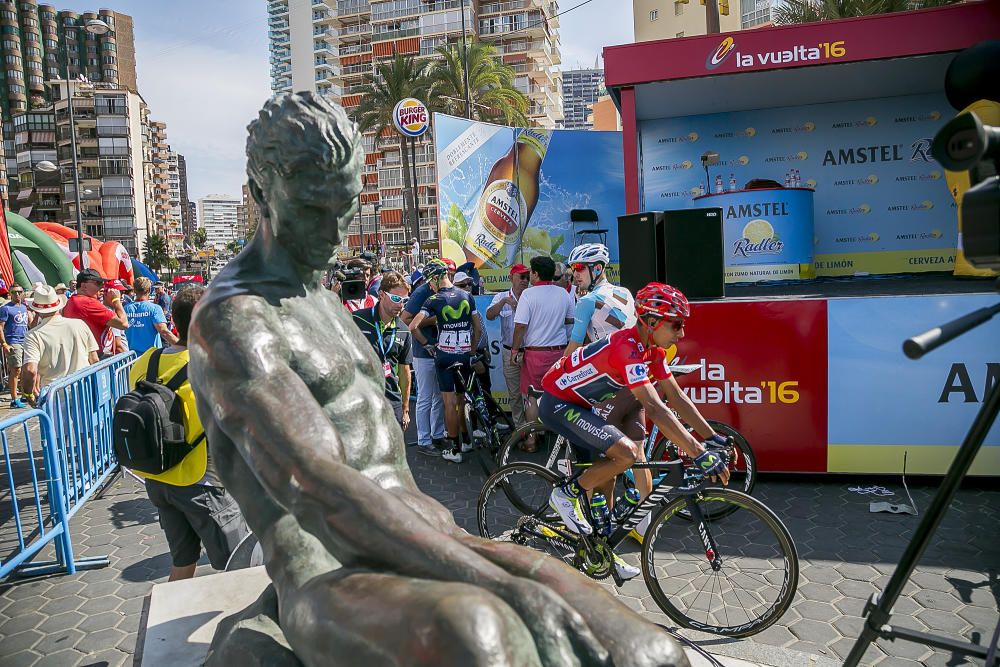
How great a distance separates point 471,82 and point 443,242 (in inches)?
1160

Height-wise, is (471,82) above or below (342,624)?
above

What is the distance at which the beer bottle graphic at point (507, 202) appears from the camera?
12180 millimetres

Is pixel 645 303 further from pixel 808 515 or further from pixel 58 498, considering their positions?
pixel 58 498

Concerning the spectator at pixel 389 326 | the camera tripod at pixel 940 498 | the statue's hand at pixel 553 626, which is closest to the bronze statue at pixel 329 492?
the statue's hand at pixel 553 626

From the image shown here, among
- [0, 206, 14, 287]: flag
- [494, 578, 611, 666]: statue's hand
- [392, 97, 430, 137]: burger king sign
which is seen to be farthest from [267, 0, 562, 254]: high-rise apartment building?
[494, 578, 611, 666]: statue's hand

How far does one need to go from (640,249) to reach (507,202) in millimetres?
5361

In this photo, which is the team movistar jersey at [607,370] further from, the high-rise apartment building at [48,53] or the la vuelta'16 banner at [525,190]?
the high-rise apartment building at [48,53]

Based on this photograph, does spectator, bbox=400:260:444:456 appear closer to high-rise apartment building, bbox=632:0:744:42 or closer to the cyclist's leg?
the cyclist's leg

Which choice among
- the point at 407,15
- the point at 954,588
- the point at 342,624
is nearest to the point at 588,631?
the point at 342,624

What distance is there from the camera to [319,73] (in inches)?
3888

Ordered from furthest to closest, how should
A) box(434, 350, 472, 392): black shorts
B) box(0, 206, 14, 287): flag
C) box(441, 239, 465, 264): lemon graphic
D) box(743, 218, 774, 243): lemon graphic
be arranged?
box(0, 206, 14, 287): flag → box(441, 239, 465, 264): lemon graphic → box(743, 218, 774, 243): lemon graphic → box(434, 350, 472, 392): black shorts

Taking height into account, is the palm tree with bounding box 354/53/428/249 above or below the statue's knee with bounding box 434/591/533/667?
above

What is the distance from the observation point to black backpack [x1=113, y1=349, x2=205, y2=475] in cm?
370

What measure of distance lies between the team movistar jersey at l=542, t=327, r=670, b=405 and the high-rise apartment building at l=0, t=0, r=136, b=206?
124 meters
